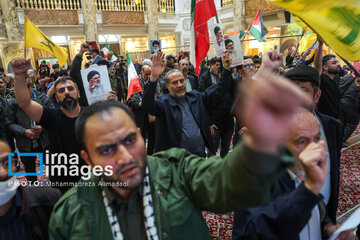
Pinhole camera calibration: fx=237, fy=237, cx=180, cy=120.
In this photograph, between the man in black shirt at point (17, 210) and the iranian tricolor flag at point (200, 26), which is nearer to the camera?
the man in black shirt at point (17, 210)

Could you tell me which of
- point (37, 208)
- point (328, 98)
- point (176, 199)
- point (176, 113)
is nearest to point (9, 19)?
point (176, 113)

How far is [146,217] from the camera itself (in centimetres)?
100

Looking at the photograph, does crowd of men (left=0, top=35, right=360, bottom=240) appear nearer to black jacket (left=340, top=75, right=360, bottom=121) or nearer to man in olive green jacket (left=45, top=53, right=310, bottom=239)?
man in olive green jacket (left=45, top=53, right=310, bottom=239)

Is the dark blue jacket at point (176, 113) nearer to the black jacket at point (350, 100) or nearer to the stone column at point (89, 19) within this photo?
the black jacket at point (350, 100)

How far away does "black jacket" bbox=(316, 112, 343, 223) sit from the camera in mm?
1530

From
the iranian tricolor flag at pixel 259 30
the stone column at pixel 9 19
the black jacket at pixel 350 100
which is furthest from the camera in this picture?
the stone column at pixel 9 19

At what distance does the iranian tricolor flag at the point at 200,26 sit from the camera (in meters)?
3.43

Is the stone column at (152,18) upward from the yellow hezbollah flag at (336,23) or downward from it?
upward

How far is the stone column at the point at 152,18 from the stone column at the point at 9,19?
704 centimetres

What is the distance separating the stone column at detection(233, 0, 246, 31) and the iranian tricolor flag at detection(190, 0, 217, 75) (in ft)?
37.7

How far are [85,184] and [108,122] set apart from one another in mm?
326

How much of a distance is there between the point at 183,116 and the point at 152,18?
45.2 feet

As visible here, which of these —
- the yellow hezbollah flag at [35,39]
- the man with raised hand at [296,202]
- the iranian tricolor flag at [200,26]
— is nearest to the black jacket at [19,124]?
the yellow hezbollah flag at [35,39]

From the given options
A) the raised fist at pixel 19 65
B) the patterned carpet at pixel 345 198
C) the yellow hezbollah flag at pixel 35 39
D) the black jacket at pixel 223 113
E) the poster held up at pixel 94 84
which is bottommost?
the patterned carpet at pixel 345 198
